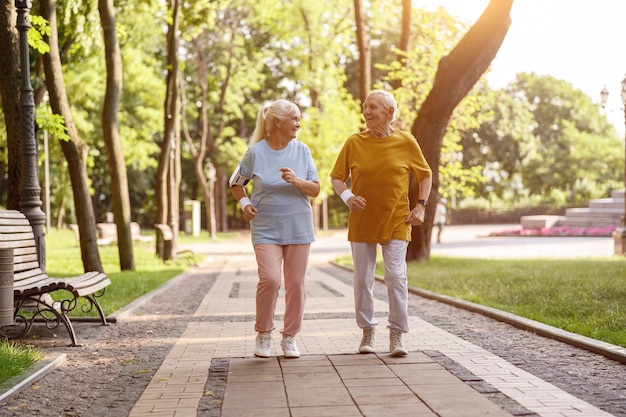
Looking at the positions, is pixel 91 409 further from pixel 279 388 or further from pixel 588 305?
pixel 588 305

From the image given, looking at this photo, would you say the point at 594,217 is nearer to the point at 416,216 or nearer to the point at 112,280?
the point at 112,280

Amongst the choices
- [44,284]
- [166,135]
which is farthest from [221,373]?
[166,135]

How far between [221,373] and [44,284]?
239 centimetres

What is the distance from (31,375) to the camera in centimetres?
611

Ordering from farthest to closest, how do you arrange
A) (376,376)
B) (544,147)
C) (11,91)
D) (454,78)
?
1. (544,147)
2. (454,78)
3. (11,91)
4. (376,376)

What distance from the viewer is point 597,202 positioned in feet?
123

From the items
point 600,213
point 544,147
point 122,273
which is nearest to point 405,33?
point 122,273

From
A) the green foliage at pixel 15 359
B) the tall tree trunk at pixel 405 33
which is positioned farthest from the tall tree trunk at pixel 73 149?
the tall tree trunk at pixel 405 33

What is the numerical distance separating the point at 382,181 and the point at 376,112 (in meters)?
0.51

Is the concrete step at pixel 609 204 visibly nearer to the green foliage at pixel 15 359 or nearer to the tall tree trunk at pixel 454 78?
the tall tree trunk at pixel 454 78

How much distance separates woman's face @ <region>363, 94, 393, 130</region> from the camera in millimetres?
6559

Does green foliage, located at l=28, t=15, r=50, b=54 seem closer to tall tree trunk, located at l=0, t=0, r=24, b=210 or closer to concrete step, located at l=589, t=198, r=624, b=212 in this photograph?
tall tree trunk, located at l=0, t=0, r=24, b=210

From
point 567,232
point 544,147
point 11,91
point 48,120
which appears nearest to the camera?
point 11,91

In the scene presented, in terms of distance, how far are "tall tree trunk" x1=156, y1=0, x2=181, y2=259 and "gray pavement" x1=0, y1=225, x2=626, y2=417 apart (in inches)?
462
